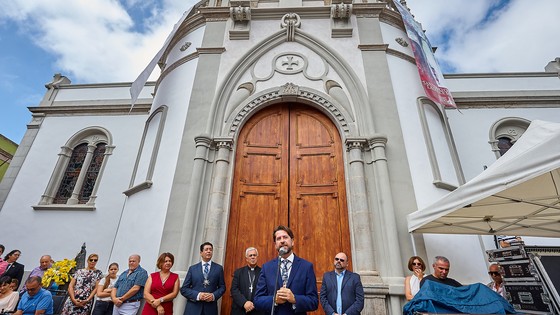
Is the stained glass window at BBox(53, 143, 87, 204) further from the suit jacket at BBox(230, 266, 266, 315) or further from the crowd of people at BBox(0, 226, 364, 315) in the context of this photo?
the suit jacket at BBox(230, 266, 266, 315)

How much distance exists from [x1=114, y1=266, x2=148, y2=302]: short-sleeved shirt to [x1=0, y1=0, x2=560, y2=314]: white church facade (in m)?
0.62

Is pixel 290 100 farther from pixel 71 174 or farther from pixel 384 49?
pixel 71 174

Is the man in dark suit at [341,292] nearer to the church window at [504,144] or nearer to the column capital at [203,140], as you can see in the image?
the column capital at [203,140]

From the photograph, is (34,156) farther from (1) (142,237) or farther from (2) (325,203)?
(2) (325,203)

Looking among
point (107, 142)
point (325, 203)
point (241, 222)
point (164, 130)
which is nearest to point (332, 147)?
point (325, 203)

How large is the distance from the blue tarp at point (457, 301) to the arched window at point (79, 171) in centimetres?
1086

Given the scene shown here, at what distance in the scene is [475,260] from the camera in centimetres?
588

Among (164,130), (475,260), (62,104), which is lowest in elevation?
(475,260)

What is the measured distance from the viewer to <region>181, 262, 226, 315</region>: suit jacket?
14.0 feet

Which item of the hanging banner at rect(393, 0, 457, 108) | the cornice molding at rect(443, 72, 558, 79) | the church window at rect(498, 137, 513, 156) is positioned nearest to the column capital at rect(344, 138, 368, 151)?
the hanging banner at rect(393, 0, 457, 108)

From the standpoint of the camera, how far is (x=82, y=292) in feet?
17.5

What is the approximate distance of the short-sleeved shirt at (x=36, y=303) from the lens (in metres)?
4.67

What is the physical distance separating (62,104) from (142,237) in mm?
10412

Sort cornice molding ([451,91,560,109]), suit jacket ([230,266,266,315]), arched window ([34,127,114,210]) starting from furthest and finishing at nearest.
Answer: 1. cornice molding ([451,91,560,109])
2. arched window ([34,127,114,210])
3. suit jacket ([230,266,266,315])
